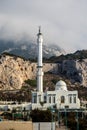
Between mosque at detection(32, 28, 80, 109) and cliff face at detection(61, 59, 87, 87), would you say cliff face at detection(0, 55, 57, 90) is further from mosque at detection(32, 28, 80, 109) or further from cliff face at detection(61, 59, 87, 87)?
mosque at detection(32, 28, 80, 109)

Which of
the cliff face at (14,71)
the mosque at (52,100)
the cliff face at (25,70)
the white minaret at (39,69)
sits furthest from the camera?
the cliff face at (25,70)

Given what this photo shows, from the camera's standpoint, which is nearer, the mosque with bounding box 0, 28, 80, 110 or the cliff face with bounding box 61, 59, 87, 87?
the mosque with bounding box 0, 28, 80, 110

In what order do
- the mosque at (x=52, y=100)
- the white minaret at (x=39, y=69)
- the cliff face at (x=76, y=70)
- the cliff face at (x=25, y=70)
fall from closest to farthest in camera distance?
1. the mosque at (x=52, y=100)
2. the white minaret at (x=39, y=69)
3. the cliff face at (x=25, y=70)
4. the cliff face at (x=76, y=70)

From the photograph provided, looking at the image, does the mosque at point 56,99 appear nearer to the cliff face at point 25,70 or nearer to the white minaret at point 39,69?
the white minaret at point 39,69

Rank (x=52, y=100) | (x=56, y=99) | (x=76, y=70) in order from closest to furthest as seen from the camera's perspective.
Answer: (x=52, y=100) → (x=56, y=99) → (x=76, y=70)

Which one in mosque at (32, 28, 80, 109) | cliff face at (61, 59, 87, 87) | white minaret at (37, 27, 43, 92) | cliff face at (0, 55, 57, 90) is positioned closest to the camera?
mosque at (32, 28, 80, 109)

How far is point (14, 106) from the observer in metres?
85.1

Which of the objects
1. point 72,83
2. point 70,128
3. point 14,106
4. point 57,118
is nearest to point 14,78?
point 72,83

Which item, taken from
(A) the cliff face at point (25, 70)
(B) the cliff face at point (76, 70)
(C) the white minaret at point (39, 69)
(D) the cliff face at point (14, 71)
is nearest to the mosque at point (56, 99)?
(C) the white minaret at point (39, 69)

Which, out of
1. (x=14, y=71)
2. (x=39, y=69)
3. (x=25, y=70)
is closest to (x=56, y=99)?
(x=39, y=69)

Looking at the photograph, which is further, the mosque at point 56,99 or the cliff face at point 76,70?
the cliff face at point 76,70

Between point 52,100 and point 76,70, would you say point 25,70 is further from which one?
point 52,100

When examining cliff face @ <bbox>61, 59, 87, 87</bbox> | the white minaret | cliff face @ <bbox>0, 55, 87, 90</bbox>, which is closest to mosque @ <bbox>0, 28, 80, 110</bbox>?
the white minaret

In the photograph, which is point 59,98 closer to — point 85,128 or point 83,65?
point 85,128
